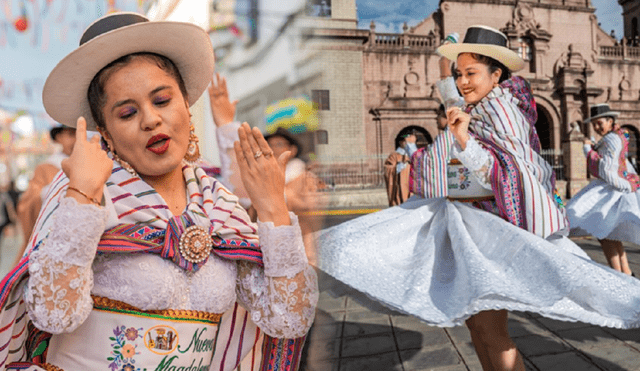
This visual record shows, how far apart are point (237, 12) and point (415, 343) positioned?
2494 millimetres

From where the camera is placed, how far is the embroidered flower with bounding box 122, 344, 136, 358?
1.20 m

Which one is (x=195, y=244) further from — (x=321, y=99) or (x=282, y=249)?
(x=321, y=99)

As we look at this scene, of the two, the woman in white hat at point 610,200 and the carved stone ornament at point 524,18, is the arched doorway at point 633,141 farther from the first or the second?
the woman in white hat at point 610,200

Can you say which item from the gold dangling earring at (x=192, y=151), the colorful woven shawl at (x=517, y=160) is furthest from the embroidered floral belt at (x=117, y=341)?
the colorful woven shawl at (x=517, y=160)

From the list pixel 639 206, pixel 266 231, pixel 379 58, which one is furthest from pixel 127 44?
pixel 379 58

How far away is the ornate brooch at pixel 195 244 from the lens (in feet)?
4.00

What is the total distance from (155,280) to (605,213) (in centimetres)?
502

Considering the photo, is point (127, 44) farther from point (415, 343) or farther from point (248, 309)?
point (415, 343)

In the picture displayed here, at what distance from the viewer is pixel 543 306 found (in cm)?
174

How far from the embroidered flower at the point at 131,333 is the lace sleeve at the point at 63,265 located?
0.14m

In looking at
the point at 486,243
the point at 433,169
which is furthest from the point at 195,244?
the point at 433,169

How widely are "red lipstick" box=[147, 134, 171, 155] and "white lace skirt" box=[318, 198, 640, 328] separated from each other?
3.57ft

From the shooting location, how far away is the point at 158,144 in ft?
4.07

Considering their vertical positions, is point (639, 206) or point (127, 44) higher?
point (127, 44)
